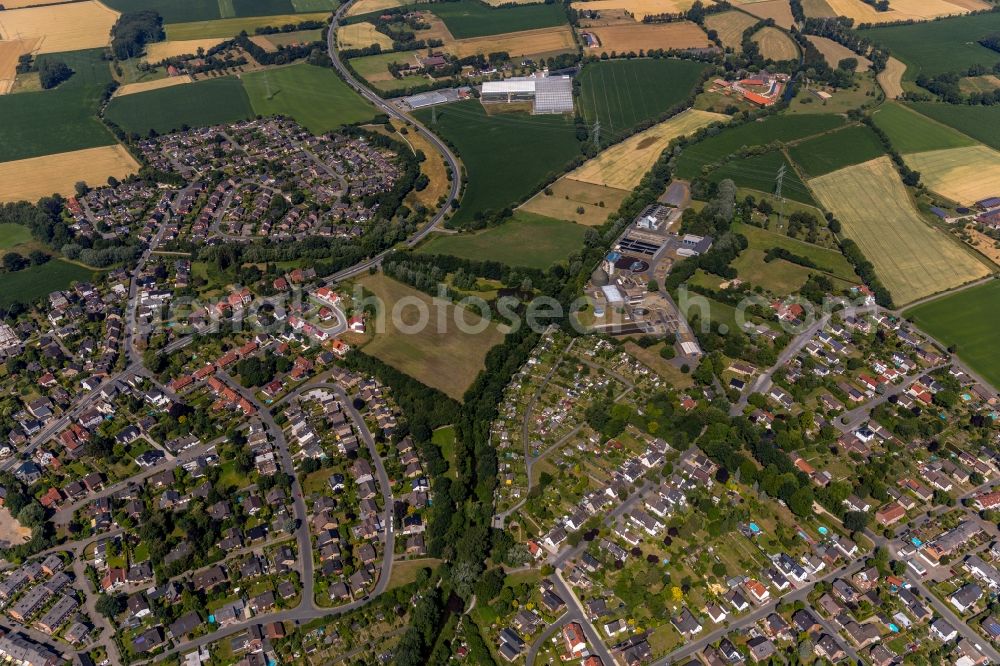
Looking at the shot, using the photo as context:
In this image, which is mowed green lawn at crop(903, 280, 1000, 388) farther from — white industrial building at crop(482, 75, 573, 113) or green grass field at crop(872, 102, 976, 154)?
white industrial building at crop(482, 75, 573, 113)

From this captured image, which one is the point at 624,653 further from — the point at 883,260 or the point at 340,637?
the point at 883,260

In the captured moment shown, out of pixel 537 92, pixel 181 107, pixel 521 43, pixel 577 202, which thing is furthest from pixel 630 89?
pixel 181 107

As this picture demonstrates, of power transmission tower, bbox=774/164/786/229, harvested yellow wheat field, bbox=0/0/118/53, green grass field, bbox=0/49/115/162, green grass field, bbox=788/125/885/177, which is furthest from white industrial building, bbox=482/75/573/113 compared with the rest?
harvested yellow wheat field, bbox=0/0/118/53

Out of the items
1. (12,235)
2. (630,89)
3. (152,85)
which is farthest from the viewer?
(152,85)

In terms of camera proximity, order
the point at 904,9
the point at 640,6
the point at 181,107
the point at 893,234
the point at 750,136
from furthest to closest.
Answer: the point at 640,6
the point at 904,9
the point at 181,107
the point at 750,136
the point at 893,234

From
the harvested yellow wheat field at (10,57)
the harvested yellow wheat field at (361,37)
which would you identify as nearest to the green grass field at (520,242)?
the harvested yellow wheat field at (361,37)

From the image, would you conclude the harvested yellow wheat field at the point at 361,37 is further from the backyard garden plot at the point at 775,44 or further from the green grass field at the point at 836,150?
the green grass field at the point at 836,150

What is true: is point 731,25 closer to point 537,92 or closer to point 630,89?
point 630,89
